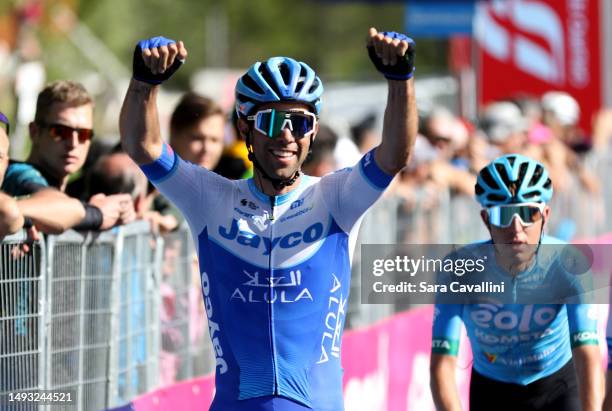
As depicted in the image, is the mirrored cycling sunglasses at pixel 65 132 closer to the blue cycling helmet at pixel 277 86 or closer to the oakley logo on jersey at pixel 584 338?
the blue cycling helmet at pixel 277 86

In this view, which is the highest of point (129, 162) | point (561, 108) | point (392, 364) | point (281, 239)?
point (561, 108)

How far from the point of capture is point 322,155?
9117mm

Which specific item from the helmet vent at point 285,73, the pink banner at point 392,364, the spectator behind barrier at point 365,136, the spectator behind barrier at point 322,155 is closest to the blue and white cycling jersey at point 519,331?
the pink banner at point 392,364

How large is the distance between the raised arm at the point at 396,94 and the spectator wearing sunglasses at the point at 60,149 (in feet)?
6.43

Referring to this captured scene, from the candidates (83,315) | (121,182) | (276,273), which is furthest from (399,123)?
(121,182)

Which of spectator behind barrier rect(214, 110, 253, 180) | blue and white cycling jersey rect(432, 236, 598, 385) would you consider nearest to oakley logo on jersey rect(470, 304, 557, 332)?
blue and white cycling jersey rect(432, 236, 598, 385)

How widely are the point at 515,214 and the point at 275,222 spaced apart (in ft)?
4.80

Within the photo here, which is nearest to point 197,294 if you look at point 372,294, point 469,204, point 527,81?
point 372,294

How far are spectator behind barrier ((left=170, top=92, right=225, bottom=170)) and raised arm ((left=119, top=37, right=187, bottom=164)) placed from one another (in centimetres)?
281

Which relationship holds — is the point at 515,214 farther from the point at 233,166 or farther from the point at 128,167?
the point at 233,166

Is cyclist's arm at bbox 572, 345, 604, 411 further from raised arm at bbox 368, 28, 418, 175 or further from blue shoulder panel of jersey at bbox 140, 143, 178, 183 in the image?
blue shoulder panel of jersey at bbox 140, 143, 178, 183

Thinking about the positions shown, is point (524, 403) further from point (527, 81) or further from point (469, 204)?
point (527, 81)

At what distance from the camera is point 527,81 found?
20875mm

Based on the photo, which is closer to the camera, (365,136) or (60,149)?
(60,149)
